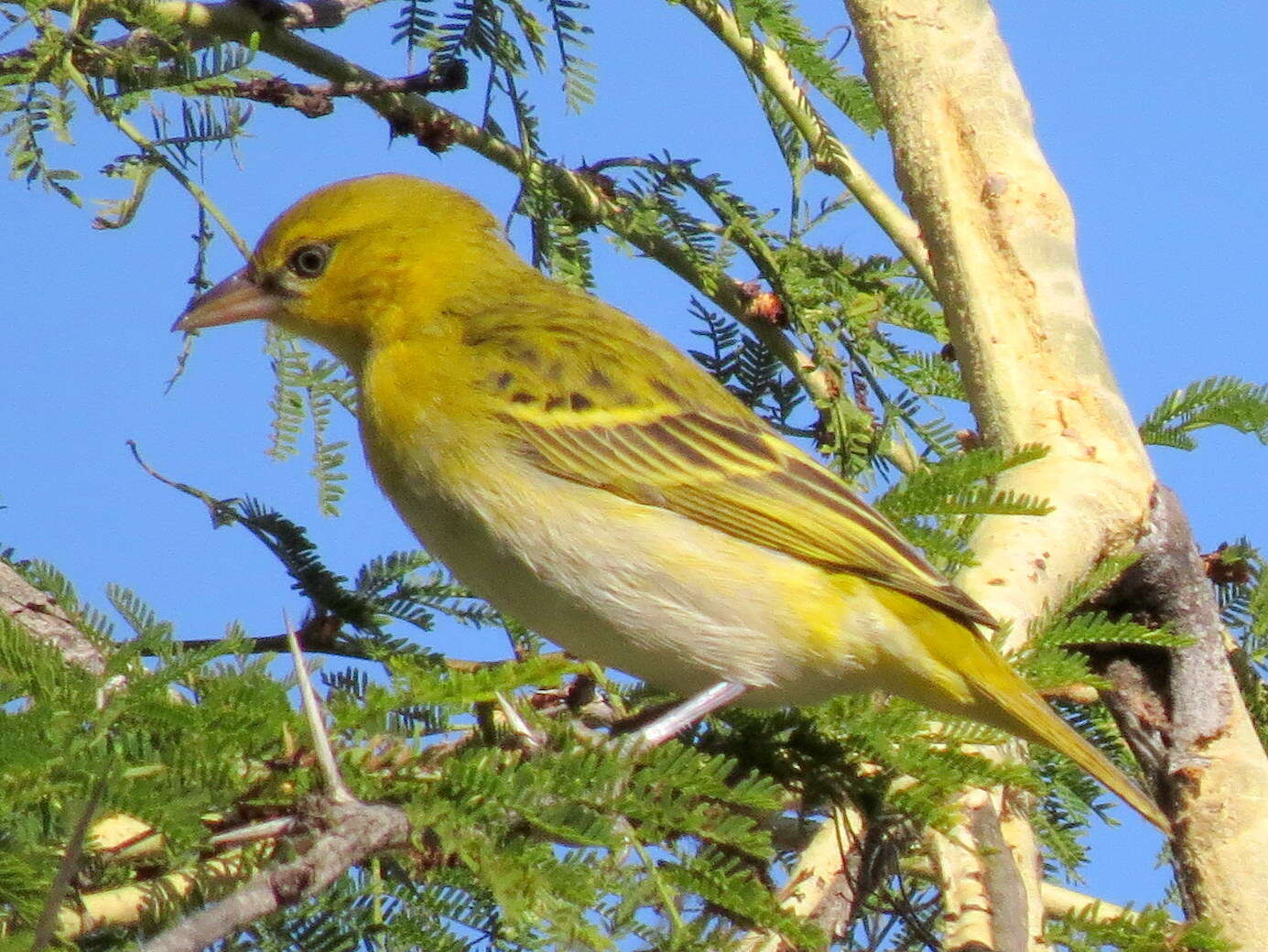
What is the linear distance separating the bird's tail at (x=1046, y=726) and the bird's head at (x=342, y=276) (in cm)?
205

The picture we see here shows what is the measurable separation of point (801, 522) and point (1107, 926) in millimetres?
1500

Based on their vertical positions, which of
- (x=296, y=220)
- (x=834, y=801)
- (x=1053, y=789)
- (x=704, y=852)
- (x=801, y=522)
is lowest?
(x=704, y=852)

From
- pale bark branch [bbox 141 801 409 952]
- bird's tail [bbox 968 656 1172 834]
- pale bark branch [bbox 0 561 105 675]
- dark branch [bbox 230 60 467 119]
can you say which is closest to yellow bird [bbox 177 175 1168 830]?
bird's tail [bbox 968 656 1172 834]

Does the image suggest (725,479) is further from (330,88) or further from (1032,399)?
(330,88)

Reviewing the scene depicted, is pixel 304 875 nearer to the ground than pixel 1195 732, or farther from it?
nearer to the ground

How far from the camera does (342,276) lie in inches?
197

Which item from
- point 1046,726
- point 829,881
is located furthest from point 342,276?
point 829,881

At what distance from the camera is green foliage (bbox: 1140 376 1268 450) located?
4371mm

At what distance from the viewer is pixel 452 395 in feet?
14.6

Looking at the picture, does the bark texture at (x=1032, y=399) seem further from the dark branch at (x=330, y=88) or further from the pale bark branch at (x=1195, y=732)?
the dark branch at (x=330, y=88)

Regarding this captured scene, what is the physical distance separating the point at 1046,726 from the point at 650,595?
1027 millimetres

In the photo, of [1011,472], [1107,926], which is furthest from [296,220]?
[1107,926]

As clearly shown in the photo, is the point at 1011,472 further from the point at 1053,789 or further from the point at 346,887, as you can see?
the point at 346,887

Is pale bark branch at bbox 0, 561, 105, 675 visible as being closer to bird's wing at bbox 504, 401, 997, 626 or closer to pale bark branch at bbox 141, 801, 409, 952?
pale bark branch at bbox 141, 801, 409, 952
